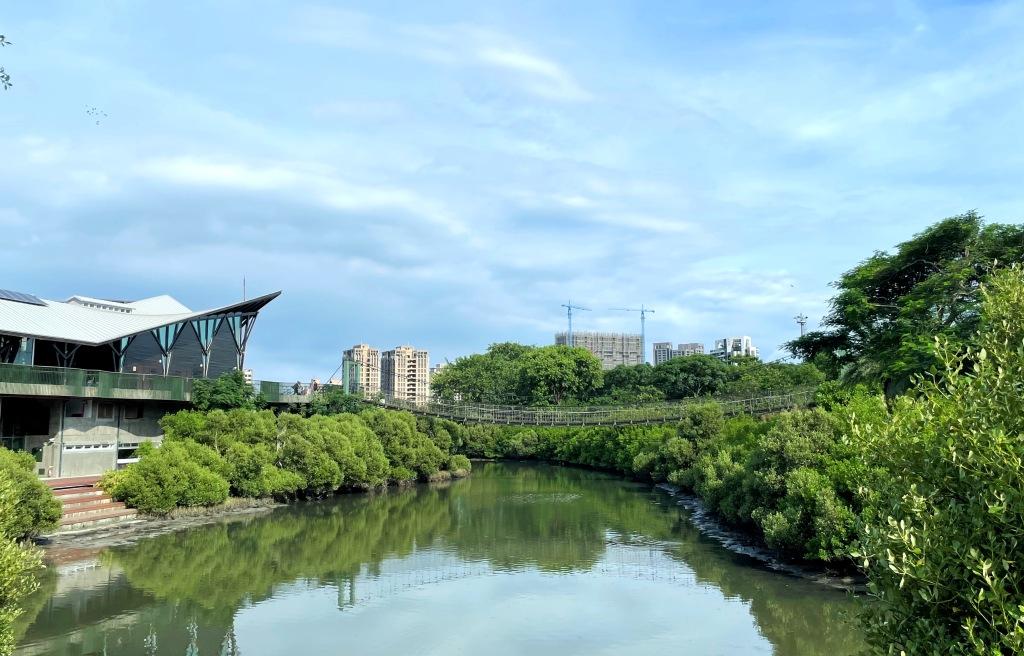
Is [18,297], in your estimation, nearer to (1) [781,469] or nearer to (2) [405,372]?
(1) [781,469]

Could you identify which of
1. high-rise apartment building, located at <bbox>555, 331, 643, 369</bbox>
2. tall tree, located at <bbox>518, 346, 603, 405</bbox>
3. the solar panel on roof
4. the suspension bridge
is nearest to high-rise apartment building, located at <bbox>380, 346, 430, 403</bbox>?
high-rise apartment building, located at <bbox>555, 331, 643, 369</bbox>

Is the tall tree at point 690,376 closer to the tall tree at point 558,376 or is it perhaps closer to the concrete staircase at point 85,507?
the tall tree at point 558,376

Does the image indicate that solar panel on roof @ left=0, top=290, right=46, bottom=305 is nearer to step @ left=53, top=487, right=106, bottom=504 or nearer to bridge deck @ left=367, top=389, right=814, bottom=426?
step @ left=53, top=487, right=106, bottom=504

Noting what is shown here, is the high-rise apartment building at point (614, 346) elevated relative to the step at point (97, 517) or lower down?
elevated

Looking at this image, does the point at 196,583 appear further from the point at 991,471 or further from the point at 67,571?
the point at 991,471

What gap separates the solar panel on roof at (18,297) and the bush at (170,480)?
→ 1031 cm

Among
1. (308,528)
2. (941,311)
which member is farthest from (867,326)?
(308,528)

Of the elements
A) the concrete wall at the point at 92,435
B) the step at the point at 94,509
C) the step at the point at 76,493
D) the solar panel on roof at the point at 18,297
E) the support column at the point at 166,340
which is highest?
the solar panel on roof at the point at 18,297

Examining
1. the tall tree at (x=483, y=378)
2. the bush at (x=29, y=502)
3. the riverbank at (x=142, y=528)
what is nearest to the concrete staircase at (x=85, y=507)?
the riverbank at (x=142, y=528)

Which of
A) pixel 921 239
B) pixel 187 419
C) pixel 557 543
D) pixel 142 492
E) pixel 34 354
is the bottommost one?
pixel 557 543

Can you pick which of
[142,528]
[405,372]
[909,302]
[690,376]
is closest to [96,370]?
[142,528]

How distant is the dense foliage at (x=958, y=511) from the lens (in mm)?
5496

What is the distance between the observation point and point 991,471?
225 inches

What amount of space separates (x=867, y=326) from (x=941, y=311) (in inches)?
241
